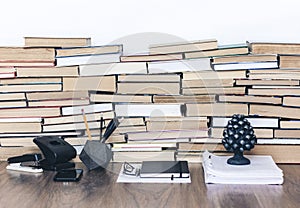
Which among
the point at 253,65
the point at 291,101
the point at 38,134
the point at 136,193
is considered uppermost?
the point at 253,65

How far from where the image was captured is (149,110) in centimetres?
132

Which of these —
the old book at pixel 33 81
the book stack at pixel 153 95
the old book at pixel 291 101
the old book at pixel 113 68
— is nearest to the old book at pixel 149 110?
the book stack at pixel 153 95

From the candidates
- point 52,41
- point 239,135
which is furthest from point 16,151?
point 239,135

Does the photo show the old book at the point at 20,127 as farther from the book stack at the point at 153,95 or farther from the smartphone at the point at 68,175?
the smartphone at the point at 68,175

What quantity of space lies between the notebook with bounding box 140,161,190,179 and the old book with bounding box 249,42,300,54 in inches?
15.5

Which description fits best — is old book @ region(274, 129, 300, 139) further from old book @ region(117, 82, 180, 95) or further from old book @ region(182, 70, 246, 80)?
old book @ region(117, 82, 180, 95)

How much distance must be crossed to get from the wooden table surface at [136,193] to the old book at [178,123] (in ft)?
0.57

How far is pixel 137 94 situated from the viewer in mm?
1322

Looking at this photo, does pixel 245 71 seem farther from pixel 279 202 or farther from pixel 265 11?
pixel 279 202

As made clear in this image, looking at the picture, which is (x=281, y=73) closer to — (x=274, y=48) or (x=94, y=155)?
(x=274, y=48)

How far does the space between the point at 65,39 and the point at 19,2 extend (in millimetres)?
238

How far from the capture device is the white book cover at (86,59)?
132 cm

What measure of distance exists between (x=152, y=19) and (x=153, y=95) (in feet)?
0.85

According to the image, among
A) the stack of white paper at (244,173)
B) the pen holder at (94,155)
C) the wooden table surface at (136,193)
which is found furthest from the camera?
the pen holder at (94,155)
